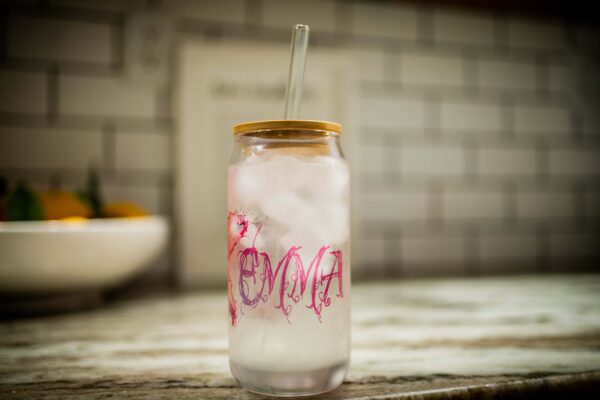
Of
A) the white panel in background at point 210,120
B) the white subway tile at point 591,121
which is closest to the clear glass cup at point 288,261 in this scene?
the white panel in background at point 210,120

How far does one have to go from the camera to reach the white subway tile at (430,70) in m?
1.38

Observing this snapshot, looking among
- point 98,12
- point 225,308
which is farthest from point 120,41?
point 225,308

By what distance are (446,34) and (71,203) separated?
106 centimetres

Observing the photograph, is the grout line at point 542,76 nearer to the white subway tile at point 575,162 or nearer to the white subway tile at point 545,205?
the white subway tile at point 575,162

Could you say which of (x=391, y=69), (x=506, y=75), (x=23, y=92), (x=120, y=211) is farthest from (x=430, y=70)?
(x=23, y=92)

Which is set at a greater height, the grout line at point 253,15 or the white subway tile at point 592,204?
the grout line at point 253,15

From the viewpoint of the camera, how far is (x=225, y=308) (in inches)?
36.9

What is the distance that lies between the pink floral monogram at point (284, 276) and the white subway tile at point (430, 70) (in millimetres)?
1007

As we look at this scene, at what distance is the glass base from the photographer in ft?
1.51

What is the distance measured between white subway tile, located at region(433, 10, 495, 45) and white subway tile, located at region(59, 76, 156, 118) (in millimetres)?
783

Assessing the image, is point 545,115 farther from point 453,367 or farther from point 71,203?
point 71,203

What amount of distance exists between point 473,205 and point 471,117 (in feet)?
0.81

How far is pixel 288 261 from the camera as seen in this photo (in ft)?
1.52

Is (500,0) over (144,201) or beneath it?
over
